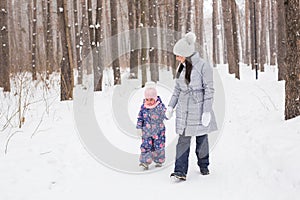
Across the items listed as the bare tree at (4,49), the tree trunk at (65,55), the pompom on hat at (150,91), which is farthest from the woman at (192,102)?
the bare tree at (4,49)

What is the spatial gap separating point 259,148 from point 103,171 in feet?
7.06

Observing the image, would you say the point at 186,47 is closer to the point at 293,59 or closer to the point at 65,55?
the point at 293,59

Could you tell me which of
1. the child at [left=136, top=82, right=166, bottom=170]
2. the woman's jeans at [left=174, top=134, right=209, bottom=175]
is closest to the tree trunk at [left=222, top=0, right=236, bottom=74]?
the child at [left=136, top=82, right=166, bottom=170]

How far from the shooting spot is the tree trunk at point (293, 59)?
196 inches

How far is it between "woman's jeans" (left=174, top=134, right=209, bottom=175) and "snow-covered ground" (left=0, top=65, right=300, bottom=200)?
0.18m

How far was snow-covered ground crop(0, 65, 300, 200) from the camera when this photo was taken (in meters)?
3.47

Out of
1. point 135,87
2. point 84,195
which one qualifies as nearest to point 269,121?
point 84,195

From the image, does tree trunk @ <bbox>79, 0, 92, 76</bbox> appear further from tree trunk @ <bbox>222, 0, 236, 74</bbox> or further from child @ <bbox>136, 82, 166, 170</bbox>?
child @ <bbox>136, 82, 166, 170</bbox>

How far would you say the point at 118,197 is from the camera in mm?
3688

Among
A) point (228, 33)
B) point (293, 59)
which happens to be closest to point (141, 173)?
point (293, 59)

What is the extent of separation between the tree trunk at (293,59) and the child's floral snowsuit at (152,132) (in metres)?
2.04

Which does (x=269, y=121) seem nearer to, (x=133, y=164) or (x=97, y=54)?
(x=133, y=164)

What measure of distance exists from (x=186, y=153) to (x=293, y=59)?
2366 millimetres

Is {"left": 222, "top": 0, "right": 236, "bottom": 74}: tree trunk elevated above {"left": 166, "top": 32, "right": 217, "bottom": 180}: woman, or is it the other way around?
{"left": 222, "top": 0, "right": 236, "bottom": 74}: tree trunk
